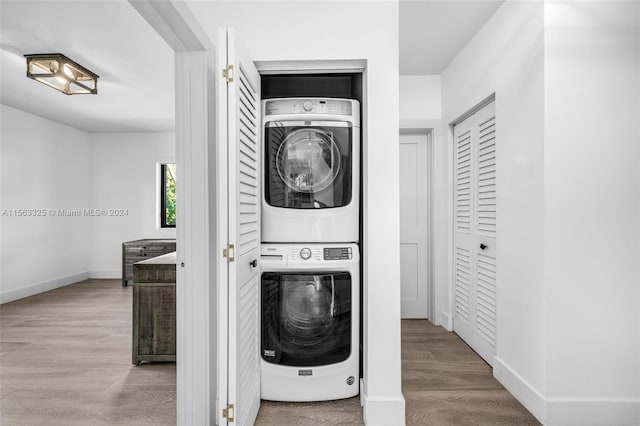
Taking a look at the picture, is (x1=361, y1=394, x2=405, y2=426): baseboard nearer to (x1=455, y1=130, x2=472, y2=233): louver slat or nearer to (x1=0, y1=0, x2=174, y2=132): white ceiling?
(x1=455, y1=130, x2=472, y2=233): louver slat

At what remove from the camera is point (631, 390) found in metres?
1.99

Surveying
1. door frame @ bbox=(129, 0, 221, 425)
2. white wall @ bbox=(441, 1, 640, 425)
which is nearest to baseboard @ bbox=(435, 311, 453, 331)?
white wall @ bbox=(441, 1, 640, 425)

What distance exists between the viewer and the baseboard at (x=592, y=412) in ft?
6.51

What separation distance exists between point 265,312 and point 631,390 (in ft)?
6.60

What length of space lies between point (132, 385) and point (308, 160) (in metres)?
1.89

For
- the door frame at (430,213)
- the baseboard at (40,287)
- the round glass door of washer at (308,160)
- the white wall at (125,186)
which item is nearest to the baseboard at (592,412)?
the round glass door of washer at (308,160)

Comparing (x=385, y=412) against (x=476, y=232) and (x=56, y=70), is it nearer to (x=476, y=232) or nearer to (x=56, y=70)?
(x=476, y=232)

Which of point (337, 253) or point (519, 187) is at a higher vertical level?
point (519, 187)

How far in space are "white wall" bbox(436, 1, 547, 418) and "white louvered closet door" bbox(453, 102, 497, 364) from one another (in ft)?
0.74

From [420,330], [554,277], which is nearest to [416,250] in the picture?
[420,330]

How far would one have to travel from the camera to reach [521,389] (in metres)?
2.22

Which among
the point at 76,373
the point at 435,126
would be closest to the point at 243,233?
the point at 76,373

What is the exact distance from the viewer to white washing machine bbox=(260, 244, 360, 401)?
2.21m

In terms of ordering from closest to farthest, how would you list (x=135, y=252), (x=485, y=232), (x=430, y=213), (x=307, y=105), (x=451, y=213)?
(x=307, y=105) < (x=485, y=232) < (x=451, y=213) < (x=430, y=213) < (x=135, y=252)
